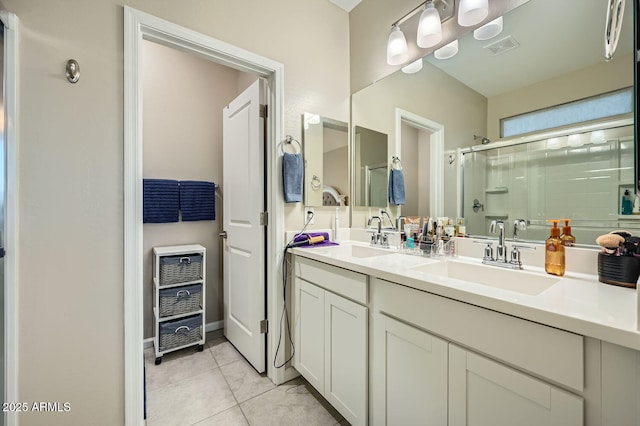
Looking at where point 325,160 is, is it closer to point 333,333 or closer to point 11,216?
point 333,333

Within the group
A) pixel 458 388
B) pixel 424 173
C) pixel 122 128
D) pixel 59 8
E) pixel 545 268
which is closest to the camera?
pixel 458 388

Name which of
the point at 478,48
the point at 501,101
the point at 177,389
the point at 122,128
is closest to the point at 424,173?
the point at 501,101

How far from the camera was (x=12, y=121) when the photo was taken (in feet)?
3.48

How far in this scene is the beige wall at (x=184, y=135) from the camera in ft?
7.47

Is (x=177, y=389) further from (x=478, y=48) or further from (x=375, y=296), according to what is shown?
(x=478, y=48)

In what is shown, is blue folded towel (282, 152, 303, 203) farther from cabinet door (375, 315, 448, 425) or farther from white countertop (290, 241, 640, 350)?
cabinet door (375, 315, 448, 425)

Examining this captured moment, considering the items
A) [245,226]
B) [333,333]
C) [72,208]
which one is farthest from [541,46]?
[72,208]

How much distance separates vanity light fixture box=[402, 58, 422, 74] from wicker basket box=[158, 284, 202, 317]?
2249mm

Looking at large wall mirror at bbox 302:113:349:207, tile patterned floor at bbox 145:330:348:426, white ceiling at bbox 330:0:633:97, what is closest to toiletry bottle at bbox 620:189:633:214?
white ceiling at bbox 330:0:633:97

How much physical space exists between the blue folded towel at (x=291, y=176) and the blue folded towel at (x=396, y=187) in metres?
0.66

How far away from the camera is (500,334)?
2.44 ft

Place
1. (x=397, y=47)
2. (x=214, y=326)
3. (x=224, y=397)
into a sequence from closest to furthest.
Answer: (x=224, y=397), (x=397, y=47), (x=214, y=326)

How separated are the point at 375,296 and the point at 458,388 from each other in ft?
1.35

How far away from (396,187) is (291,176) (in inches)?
29.1
